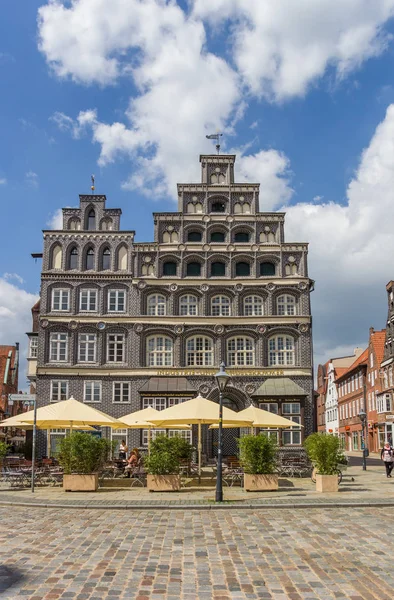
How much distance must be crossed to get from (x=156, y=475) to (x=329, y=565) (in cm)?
1113

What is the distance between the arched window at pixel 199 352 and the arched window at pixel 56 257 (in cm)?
940

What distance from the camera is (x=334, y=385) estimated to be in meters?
82.9

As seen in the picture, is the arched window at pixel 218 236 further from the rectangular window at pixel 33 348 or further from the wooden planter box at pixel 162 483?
Result: the wooden planter box at pixel 162 483

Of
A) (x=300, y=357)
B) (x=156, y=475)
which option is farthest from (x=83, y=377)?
(x=156, y=475)

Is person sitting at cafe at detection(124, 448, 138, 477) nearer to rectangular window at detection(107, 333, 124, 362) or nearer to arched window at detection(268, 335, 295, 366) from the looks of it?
rectangular window at detection(107, 333, 124, 362)

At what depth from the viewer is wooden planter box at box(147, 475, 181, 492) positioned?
2016 cm

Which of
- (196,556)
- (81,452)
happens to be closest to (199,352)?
(81,452)

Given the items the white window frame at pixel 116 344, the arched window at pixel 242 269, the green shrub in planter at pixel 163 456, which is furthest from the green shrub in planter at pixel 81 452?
the arched window at pixel 242 269

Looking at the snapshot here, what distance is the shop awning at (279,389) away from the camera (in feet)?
119

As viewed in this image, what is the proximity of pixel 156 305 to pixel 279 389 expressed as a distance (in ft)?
29.6

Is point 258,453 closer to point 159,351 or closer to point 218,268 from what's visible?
point 159,351

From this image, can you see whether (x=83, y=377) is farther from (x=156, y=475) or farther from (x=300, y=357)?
(x=156, y=475)

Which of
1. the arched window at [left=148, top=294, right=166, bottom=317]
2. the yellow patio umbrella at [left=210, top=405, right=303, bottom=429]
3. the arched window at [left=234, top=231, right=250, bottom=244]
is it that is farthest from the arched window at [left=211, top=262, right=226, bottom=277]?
the yellow patio umbrella at [left=210, top=405, right=303, bottom=429]

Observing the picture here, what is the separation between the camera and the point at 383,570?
934 cm
